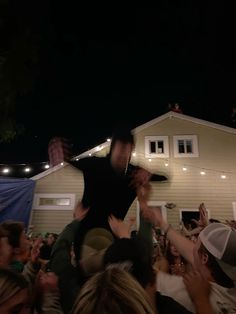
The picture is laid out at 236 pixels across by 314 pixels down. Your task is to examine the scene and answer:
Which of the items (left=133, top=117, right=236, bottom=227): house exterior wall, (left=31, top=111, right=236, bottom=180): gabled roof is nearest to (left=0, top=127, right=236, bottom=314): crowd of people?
(left=133, top=117, right=236, bottom=227): house exterior wall

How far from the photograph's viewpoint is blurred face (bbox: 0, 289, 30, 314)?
1.60 meters

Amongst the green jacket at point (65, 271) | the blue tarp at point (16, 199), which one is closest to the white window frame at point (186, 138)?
the blue tarp at point (16, 199)

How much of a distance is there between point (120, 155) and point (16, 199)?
397 inches

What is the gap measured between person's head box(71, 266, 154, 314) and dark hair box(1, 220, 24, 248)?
1844 mm

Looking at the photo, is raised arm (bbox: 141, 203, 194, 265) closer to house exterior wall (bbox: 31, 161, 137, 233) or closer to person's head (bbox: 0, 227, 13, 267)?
person's head (bbox: 0, 227, 13, 267)

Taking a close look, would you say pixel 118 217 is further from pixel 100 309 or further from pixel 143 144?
pixel 143 144

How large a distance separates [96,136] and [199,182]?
18937 mm

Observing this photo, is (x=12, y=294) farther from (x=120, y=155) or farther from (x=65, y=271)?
(x=120, y=155)

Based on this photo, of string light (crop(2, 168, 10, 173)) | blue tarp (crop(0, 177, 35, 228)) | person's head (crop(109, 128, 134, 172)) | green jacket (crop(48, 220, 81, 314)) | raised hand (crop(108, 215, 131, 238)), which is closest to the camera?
green jacket (crop(48, 220, 81, 314))

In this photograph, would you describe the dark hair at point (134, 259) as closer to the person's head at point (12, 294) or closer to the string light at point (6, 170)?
the person's head at point (12, 294)

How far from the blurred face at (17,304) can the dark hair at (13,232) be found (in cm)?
117

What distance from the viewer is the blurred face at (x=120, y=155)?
2.68 m

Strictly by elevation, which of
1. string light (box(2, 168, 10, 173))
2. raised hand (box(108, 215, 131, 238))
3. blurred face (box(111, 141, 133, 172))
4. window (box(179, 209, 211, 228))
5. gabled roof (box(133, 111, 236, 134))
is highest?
gabled roof (box(133, 111, 236, 134))

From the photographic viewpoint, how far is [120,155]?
2688 millimetres
